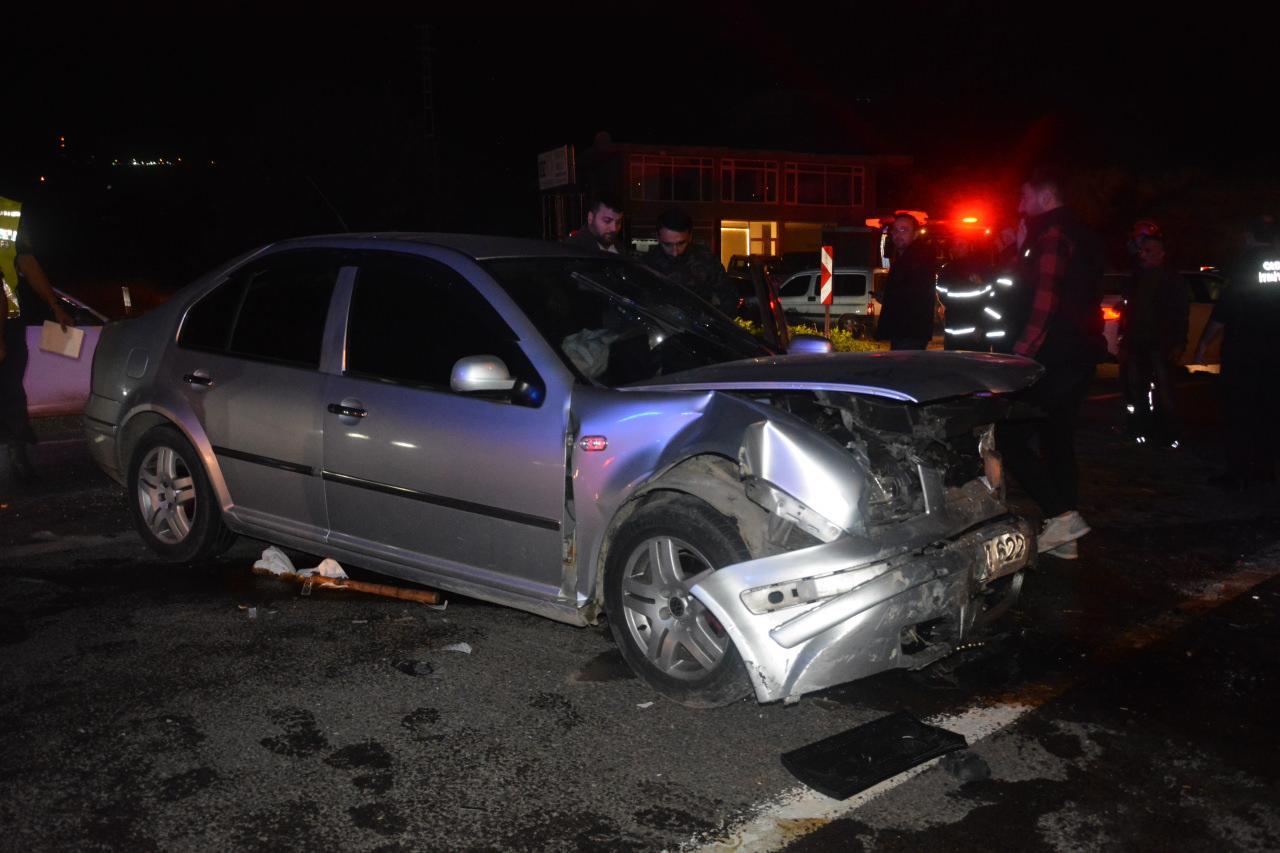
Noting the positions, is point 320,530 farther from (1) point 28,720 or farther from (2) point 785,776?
(2) point 785,776

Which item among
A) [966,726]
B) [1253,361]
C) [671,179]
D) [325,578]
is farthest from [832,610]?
[671,179]

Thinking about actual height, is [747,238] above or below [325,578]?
above

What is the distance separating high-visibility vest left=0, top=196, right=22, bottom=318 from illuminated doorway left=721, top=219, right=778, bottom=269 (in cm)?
3980

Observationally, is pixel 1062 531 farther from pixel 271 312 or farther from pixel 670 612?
pixel 271 312

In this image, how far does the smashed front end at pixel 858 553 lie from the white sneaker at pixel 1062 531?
172cm

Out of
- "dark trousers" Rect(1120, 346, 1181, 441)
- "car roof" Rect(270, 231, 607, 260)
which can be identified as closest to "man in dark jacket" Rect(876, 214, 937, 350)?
"dark trousers" Rect(1120, 346, 1181, 441)

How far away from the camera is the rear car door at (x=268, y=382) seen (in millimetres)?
4875

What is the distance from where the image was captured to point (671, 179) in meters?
45.1

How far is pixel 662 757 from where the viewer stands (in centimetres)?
348

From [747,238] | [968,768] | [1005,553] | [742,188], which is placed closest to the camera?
[968,768]

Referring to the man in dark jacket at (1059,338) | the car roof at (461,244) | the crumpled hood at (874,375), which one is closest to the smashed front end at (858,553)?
the crumpled hood at (874,375)

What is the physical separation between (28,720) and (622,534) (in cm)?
205

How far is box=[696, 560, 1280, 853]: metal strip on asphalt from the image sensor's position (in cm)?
297

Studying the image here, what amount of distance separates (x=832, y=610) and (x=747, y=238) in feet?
147
